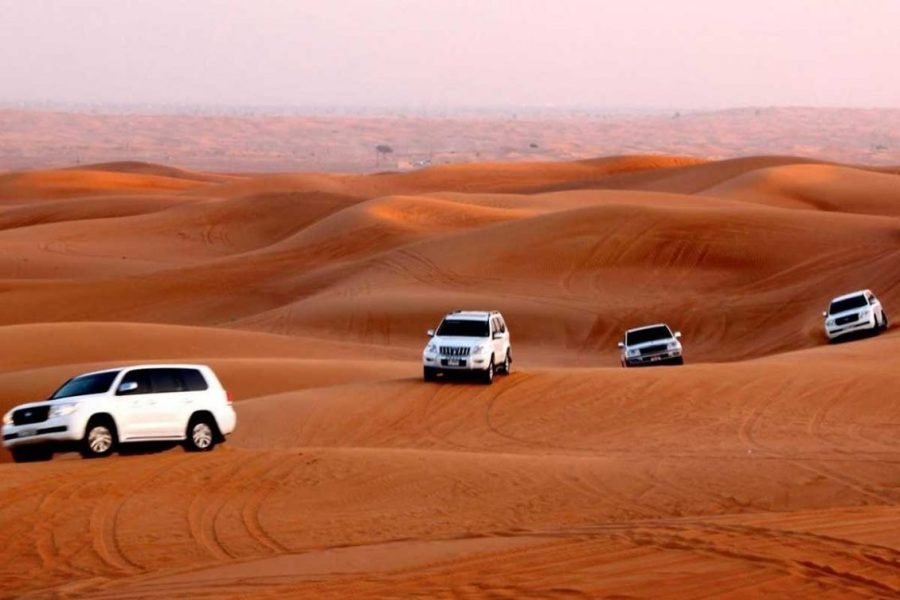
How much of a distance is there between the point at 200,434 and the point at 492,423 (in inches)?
257

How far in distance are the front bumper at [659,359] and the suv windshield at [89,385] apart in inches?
705

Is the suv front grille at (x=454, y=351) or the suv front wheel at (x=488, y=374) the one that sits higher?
the suv front grille at (x=454, y=351)

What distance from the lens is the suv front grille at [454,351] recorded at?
1139 inches

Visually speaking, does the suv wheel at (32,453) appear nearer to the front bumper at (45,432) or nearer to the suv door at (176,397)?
the front bumper at (45,432)

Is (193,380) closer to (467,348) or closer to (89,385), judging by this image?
(89,385)

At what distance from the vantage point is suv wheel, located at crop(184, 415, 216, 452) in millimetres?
20734

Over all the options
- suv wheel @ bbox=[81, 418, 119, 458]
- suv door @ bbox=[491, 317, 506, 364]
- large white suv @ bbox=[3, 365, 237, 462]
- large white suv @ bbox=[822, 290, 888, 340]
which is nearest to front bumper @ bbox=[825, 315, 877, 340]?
large white suv @ bbox=[822, 290, 888, 340]

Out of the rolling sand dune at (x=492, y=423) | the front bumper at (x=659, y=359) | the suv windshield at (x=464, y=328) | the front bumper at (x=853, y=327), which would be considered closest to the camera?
the rolling sand dune at (x=492, y=423)

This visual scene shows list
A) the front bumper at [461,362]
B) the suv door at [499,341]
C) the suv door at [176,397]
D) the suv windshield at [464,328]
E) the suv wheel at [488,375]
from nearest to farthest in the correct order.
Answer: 1. the suv door at [176,397]
2. the front bumper at [461,362]
3. the suv wheel at [488,375]
4. the suv windshield at [464,328]
5. the suv door at [499,341]

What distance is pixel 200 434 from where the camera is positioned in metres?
20.8

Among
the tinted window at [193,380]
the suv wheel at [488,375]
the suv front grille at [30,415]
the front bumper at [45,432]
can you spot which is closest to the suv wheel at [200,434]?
the tinted window at [193,380]

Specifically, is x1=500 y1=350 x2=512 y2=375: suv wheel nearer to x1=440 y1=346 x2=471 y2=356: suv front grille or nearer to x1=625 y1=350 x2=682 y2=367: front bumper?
x1=440 y1=346 x2=471 y2=356: suv front grille

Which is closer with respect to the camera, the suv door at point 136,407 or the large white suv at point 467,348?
the suv door at point 136,407

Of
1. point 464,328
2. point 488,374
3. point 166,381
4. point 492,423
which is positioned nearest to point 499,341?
point 464,328
